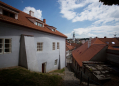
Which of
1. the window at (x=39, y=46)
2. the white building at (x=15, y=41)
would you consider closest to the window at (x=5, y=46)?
the white building at (x=15, y=41)

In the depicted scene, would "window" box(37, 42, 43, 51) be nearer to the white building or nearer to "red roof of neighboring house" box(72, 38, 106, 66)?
the white building

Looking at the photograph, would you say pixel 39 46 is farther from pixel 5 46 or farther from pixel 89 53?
pixel 89 53

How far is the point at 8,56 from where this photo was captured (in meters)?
6.76

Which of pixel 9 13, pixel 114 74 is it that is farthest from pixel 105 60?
pixel 9 13

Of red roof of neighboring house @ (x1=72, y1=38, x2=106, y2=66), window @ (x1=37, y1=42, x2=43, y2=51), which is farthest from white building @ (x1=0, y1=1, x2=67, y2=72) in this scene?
red roof of neighboring house @ (x1=72, y1=38, x2=106, y2=66)

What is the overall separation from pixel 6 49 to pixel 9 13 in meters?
3.79

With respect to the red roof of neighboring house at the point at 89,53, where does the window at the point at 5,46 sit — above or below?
above

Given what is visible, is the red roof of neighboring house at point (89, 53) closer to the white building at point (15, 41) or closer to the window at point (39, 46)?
the window at point (39, 46)

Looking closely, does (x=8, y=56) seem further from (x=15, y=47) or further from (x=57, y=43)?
(x=57, y=43)

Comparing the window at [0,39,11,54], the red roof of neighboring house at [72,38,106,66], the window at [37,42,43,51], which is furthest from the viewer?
the red roof of neighboring house at [72,38,106,66]

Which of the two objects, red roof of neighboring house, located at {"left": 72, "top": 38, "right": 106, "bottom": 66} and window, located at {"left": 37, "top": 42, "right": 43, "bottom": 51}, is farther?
red roof of neighboring house, located at {"left": 72, "top": 38, "right": 106, "bottom": 66}

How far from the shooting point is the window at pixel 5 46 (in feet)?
21.2

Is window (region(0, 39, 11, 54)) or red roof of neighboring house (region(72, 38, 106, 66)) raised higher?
window (region(0, 39, 11, 54))

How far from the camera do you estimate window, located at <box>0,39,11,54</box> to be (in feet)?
21.2
